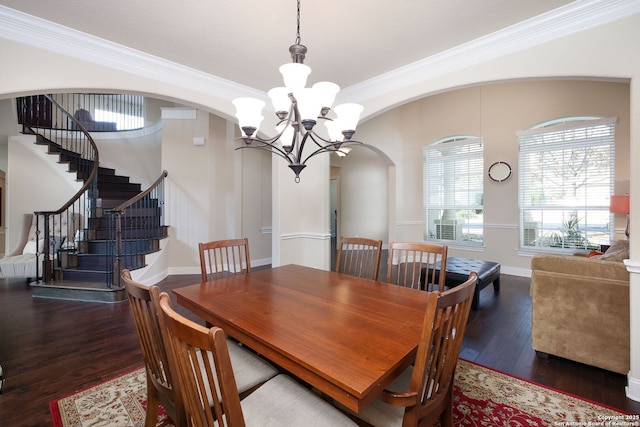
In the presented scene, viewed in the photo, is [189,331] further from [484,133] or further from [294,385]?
[484,133]

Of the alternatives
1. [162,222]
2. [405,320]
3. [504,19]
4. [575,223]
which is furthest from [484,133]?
[162,222]

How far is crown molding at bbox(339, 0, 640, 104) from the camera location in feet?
6.42

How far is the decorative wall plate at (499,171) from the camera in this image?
206 inches

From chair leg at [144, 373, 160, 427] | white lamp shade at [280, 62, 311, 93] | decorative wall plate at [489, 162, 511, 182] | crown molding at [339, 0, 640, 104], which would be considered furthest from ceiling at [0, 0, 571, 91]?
decorative wall plate at [489, 162, 511, 182]

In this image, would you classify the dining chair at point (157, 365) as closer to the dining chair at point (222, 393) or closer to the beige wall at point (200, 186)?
the dining chair at point (222, 393)

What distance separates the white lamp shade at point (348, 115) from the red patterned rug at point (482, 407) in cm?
192

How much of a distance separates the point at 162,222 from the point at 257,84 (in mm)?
3201

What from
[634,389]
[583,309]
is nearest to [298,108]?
[583,309]

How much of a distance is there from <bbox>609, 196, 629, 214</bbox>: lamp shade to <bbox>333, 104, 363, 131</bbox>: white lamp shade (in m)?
3.92

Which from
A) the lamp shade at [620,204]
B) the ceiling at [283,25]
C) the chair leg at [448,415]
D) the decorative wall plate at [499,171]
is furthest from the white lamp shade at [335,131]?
the decorative wall plate at [499,171]

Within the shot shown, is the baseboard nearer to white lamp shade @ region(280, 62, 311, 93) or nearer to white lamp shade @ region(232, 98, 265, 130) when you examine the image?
white lamp shade @ region(280, 62, 311, 93)

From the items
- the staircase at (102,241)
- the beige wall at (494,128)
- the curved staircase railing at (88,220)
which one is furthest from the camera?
the beige wall at (494,128)

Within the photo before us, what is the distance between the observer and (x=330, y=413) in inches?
44.4

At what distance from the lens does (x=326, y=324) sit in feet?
4.41
